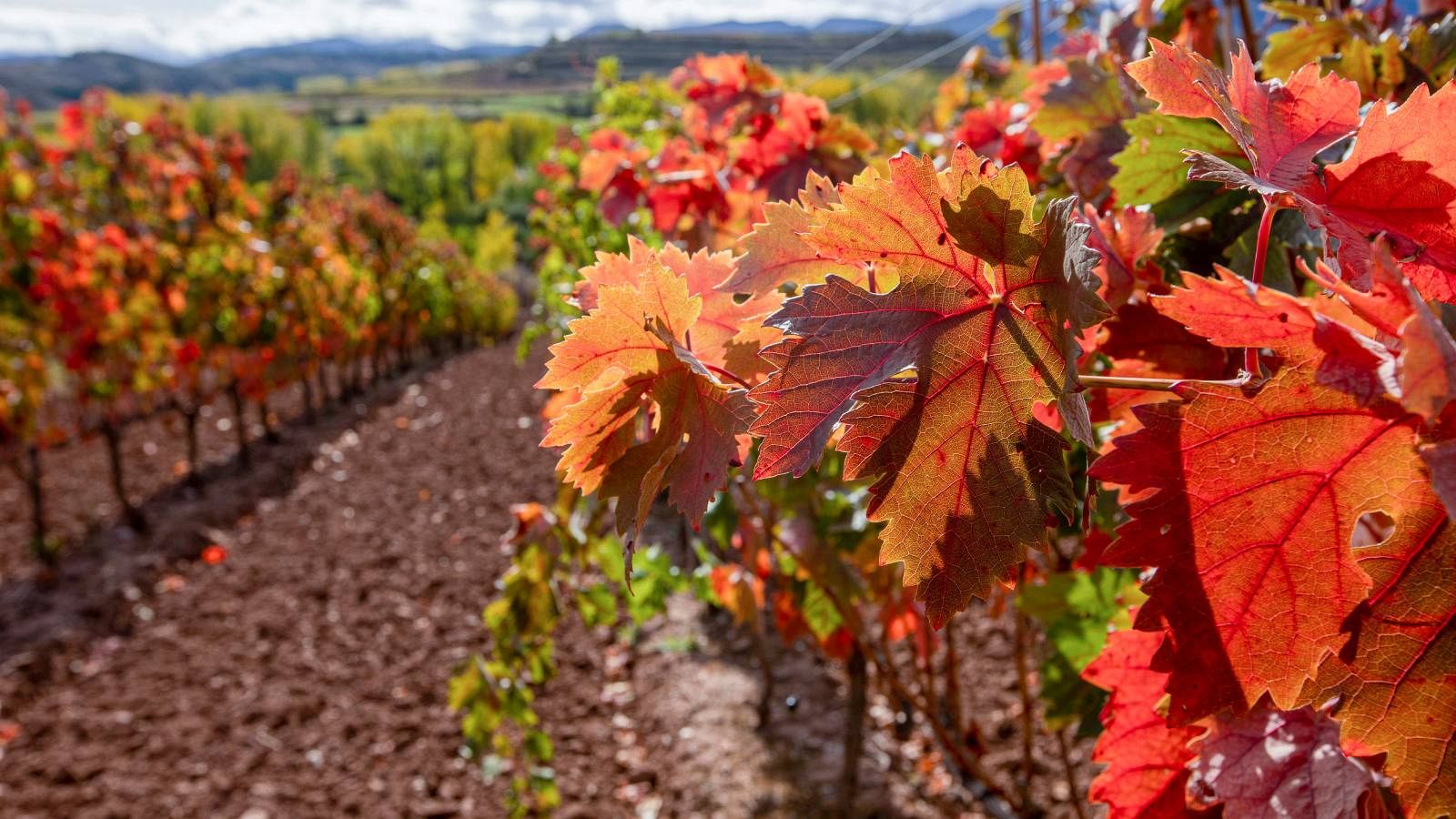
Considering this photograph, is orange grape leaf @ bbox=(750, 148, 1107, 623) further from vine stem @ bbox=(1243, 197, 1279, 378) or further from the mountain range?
the mountain range

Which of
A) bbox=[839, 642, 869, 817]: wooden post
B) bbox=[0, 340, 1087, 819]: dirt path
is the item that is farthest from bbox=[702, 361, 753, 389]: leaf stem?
bbox=[0, 340, 1087, 819]: dirt path

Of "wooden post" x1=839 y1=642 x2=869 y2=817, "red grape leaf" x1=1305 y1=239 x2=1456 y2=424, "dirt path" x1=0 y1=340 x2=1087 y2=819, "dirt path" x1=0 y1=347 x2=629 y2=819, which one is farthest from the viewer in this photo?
"dirt path" x1=0 y1=347 x2=629 y2=819

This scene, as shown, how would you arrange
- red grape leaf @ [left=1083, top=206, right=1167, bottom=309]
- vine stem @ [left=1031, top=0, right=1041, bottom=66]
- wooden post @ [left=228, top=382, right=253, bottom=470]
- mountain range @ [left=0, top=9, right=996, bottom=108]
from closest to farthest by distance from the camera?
1. red grape leaf @ [left=1083, top=206, right=1167, bottom=309]
2. vine stem @ [left=1031, top=0, right=1041, bottom=66]
3. wooden post @ [left=228, top=382, right=253, bottom=470]
4. mountain range @ [left=0, top=9, right=996, bottom=108]

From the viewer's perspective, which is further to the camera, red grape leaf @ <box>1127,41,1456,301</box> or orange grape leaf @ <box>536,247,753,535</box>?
orange grape leaf @ <box>536,247,753,535</box>

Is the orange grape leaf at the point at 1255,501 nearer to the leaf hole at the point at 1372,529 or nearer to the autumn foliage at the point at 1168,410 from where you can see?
the autumn foliage at the point at 1168,410

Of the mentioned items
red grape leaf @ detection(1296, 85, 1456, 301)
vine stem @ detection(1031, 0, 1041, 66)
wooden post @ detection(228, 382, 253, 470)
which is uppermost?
vine stem @ detection(1031, 0, 1041, 66)

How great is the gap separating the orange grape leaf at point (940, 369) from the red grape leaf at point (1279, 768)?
0.31m

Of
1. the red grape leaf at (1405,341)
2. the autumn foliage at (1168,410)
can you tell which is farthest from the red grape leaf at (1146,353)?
the red grape leaf at (1405,341)

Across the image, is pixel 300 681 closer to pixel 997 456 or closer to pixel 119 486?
pixel 119 486

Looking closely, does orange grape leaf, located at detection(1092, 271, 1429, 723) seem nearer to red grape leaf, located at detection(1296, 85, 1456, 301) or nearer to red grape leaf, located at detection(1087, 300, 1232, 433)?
red grape leaf, located at detection(1296, 85, 1456, 301)

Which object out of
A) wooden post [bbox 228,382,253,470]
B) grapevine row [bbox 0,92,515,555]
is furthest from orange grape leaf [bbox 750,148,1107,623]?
wooden post [bbox 228,382,253,470]

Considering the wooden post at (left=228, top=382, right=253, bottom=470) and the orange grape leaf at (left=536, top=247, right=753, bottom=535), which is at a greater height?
the orange grape leaf at (left=536, top=247, right=753, bottom=535)

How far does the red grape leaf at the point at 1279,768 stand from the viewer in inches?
26.0

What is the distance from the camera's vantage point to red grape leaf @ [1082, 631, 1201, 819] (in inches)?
31.3
